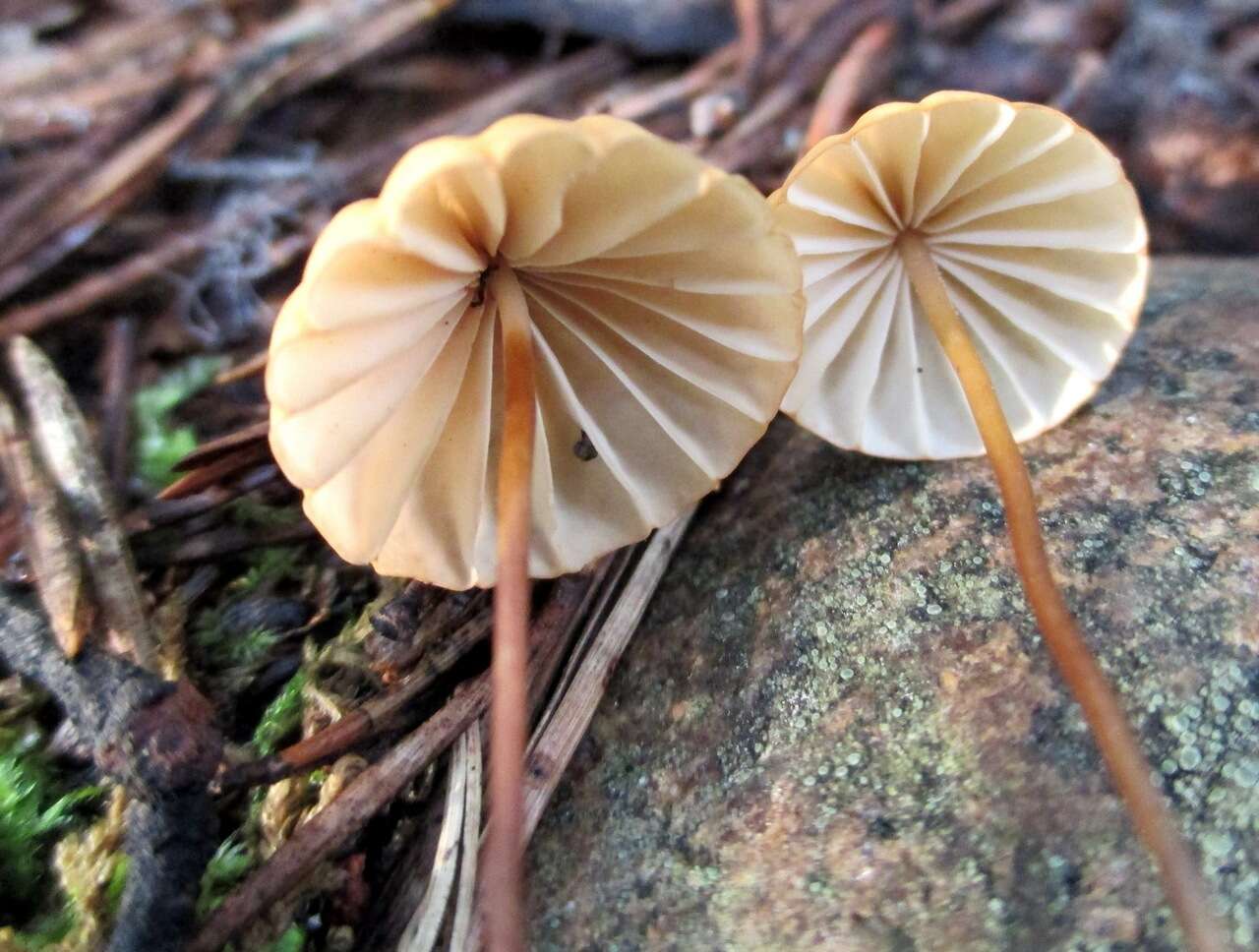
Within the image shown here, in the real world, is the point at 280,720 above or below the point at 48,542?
below

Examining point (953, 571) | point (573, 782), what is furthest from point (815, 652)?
point (573, 782)

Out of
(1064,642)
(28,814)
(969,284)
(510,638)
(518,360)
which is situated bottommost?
(28,814)

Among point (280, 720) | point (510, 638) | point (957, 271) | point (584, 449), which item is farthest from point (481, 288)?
point (957, 271)

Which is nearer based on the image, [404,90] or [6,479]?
[6,479]

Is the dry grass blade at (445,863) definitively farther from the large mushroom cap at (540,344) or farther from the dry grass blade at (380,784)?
the large mushroom cap at (540,344)

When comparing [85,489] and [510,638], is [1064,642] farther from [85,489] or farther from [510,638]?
[85,489]

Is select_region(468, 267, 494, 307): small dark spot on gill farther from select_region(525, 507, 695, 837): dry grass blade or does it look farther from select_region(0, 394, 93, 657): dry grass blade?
select_region(0, 394, 93, 657): dry grass blade

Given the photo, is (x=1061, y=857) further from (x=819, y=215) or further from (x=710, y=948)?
(x=819, y=215)
